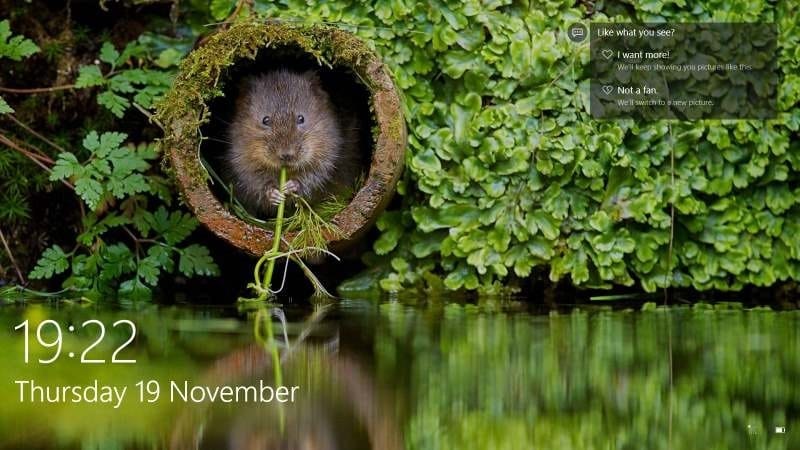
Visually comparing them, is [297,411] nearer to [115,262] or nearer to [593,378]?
[593,378]

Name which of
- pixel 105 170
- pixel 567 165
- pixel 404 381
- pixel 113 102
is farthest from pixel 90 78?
pixel 404 381

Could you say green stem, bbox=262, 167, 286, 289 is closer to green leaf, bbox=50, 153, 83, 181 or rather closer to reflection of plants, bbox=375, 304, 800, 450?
reflection of plants, bbox=375, 304, 800, 450

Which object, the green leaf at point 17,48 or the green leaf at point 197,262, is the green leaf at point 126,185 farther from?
the green leaf at point 17,48

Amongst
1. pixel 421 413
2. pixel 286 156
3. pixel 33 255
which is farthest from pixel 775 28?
pixel 33 255

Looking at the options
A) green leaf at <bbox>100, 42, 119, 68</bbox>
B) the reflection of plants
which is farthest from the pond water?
green leaf at <bbox>100, 42, 119, 68</bbox>

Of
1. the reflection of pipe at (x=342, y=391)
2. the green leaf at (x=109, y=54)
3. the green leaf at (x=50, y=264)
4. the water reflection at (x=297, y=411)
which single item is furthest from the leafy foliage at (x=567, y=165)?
the reflection of pipe at (x=342, y=391)

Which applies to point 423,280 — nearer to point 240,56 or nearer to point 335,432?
point 240,56
